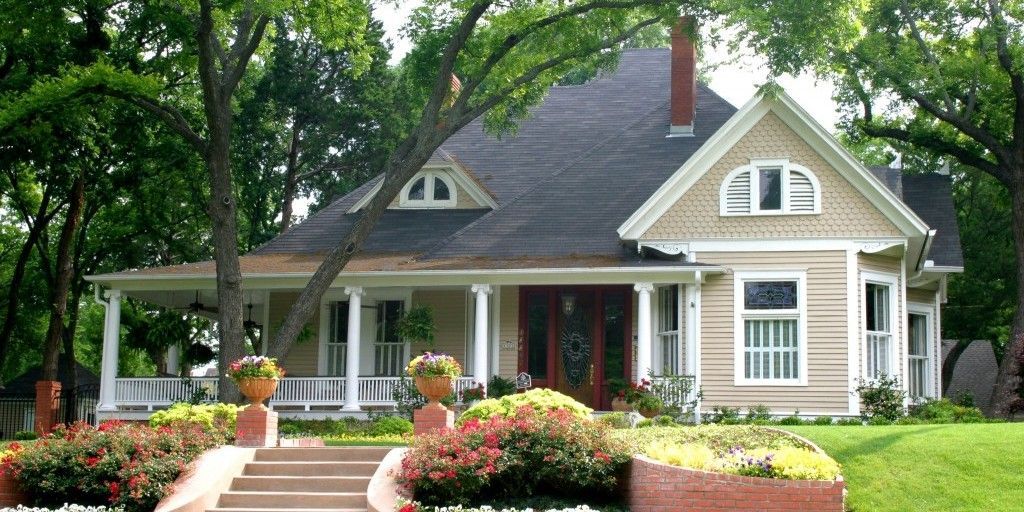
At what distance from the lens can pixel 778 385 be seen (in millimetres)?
22656

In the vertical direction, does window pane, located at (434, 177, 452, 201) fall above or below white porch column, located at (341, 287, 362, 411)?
above

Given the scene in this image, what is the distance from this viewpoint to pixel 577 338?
24.7m

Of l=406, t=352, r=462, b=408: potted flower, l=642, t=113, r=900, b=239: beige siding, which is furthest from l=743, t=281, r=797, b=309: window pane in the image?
l=406, t=352, r=462, b=408: potted flower

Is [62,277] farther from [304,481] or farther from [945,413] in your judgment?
[945,413]

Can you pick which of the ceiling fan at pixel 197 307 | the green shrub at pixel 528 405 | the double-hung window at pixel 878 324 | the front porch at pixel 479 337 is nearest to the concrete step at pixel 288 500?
the green shrub at pixel 528 405

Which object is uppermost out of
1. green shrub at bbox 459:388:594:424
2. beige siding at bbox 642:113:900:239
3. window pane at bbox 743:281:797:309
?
beige siding at bbox 642:113:900:239

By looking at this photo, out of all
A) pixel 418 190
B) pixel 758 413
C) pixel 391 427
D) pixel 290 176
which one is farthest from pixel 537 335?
pixel 290 176

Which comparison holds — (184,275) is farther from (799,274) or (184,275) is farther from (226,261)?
(799,274)

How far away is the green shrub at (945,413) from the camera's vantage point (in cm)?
2136

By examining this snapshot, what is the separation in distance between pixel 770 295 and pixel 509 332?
5211 mm

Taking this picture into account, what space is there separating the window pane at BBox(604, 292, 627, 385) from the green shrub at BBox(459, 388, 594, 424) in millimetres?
8180

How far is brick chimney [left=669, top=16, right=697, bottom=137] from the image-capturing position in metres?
27.4

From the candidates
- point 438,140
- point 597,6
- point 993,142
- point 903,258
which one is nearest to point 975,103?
point 993,142

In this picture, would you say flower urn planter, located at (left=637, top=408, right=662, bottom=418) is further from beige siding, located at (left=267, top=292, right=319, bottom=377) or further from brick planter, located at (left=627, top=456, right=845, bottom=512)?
brick planter, located at (left=627, top=456, right=845, bottom=512)
